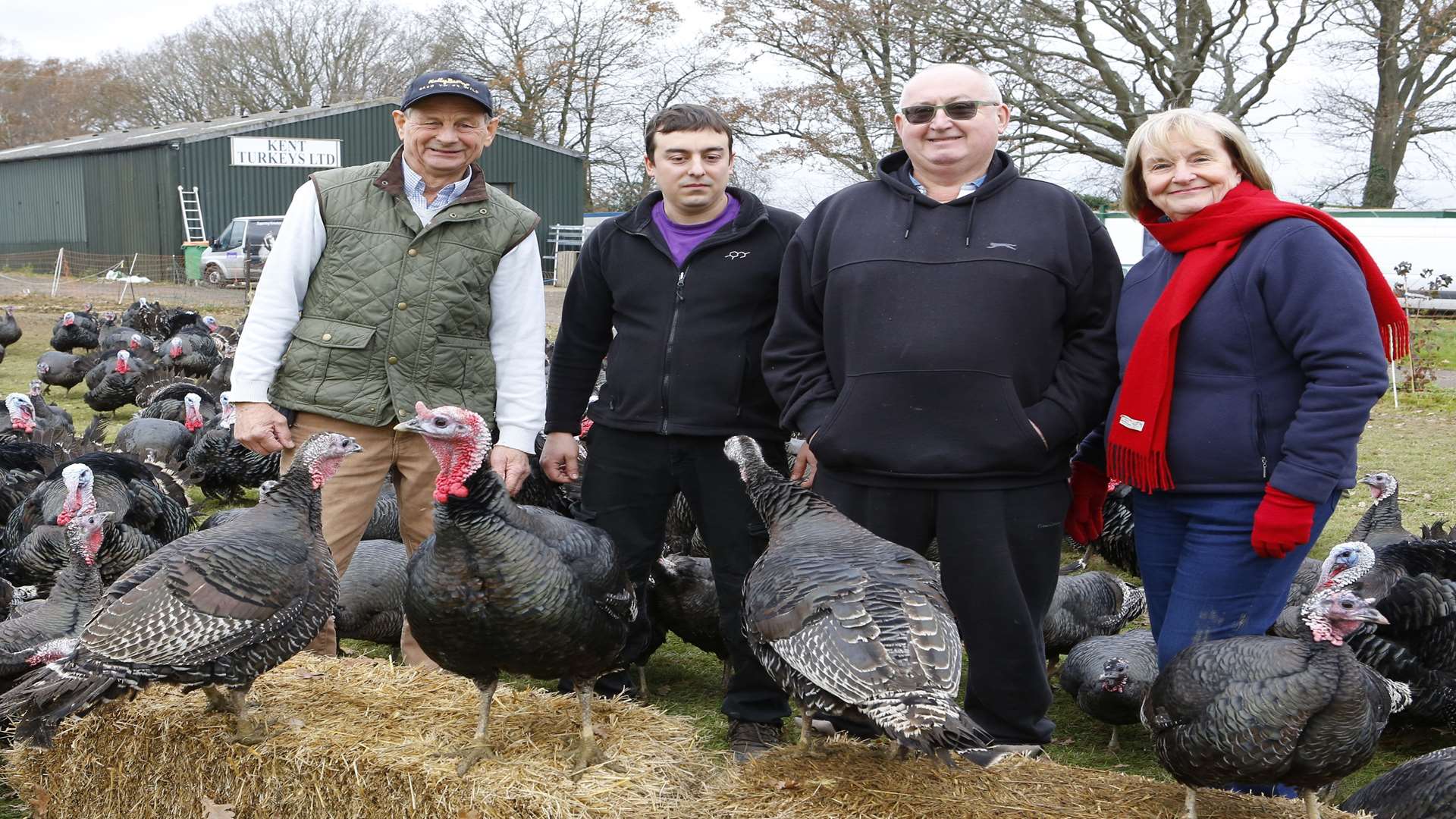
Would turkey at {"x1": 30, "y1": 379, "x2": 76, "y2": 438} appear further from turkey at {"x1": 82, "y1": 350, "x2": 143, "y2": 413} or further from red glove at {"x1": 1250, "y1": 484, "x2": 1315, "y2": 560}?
red glove at {"x1": 1250, "y1": 484, "x2": 1315, "y2": 560}

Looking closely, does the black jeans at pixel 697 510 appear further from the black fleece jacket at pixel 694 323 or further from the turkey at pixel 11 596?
the turkey at pixel 11 596

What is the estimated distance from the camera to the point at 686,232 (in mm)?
4457

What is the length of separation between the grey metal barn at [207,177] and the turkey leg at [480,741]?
3016 centimetres

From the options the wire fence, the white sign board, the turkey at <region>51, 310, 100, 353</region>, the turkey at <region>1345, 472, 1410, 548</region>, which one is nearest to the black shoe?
the turkey at <region>1345, 472, 1410, 548</region>

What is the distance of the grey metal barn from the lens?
32281mm

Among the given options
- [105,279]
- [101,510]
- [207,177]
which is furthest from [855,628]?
[207,177]

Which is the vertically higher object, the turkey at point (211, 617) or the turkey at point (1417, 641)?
the turkey at point (211, 617)

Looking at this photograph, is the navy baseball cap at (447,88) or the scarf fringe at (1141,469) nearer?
the scarf fringe at (1141,469)

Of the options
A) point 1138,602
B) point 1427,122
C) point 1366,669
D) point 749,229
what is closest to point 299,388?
point 749,229

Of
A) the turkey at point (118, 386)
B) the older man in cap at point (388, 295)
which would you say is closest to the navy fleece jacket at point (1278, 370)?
the older man in cap at point (388, 295)

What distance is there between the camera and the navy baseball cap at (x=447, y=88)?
4.14 m

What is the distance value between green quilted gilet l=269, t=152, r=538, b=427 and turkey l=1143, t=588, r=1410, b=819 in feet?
8.79

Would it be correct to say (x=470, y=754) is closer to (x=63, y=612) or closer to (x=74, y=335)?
(x=63, y=612)

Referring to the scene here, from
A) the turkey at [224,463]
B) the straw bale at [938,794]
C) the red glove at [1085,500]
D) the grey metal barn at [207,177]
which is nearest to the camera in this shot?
the straw bale at [938,794]
